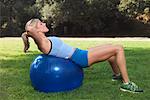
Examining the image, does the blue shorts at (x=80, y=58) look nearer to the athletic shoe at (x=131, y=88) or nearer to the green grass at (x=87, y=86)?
the green grass at (x=87, y=86)

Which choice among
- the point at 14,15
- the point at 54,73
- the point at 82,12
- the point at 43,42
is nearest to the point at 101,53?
the point at 54,73

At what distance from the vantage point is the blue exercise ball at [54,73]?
6.06 meters

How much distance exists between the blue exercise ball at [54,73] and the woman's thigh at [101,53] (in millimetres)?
257

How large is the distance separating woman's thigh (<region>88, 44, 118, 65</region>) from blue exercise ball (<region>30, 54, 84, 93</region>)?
257 mm

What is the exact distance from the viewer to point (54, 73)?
605cm

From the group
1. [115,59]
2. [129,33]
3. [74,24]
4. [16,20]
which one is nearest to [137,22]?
[129,33]

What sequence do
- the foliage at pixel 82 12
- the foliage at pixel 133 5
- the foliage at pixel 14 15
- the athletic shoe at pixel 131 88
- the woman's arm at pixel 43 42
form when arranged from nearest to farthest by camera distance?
the athletic shoe at pixel 131 88, the woman's arm at pixel 43 42, the foliage at pixel 133 5, the foliage at pixel 82 12, the foliage at pixel 14 15

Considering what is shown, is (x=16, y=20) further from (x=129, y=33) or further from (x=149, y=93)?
(x=149, y=93)

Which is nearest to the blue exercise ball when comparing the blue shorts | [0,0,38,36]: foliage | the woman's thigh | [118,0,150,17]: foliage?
the blue shorts

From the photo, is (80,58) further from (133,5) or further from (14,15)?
(14,15)

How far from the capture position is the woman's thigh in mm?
6230

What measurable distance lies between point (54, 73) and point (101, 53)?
789 millimetres

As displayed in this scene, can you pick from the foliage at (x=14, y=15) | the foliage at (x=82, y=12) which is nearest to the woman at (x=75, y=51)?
the foliage at (x=82, y=12)

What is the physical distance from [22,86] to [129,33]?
3173 cm
